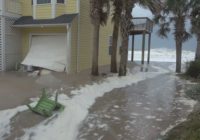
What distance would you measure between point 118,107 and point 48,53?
33.7ft

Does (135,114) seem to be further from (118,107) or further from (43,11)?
(43,11)

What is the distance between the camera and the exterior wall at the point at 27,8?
2055 cm

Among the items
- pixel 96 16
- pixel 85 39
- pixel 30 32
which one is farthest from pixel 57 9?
pixel 96 16

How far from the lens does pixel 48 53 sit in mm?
19797

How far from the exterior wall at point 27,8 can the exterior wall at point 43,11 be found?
918 millimetres

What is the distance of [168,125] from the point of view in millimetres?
8477

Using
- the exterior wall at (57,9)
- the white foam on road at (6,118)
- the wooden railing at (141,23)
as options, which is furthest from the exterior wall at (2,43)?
the wooden railing at (141,23)

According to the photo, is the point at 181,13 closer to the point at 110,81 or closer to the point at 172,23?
the point at 172,23

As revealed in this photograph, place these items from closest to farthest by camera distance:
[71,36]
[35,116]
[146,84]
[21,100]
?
[35,116] < [21,100] < [146,84] < [71,36]

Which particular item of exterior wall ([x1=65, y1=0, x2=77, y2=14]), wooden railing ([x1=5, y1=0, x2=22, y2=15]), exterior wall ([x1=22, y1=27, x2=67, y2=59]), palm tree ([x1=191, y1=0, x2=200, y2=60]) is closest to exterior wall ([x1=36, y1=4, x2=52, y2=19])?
exterior wall ([x1=22, y1=27, x2=67, y2=59])

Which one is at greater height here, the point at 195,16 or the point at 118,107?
the point at 195,16

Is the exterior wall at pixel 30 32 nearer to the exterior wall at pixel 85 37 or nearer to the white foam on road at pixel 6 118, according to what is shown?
the exterior wall at pixel 85 37

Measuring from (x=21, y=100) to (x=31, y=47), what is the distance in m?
10.1

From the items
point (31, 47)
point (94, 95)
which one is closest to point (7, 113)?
point (94, 95)
